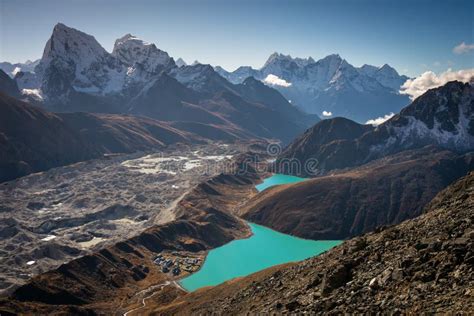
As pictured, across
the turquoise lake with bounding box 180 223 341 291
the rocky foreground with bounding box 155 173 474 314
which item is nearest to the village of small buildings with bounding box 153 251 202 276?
the turquoise lake with bounding box 180 223 341 291

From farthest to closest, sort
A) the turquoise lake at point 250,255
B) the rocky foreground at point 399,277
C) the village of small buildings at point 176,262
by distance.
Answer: the village of small buildings at point 176,262 < the turquoise lake at point 250,255 < the rocky foreground at point 399,277

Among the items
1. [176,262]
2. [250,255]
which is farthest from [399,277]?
[250,255]

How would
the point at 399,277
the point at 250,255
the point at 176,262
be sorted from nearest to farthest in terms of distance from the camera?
1. the point at 399,277
2. the point at 176,262
3. the point at 250,255

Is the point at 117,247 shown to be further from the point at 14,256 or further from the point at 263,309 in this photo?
the point at 263,309

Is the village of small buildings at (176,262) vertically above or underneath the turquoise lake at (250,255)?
above

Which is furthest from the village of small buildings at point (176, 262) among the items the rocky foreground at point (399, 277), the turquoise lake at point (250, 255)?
the rocky foreground at point (399, 277)

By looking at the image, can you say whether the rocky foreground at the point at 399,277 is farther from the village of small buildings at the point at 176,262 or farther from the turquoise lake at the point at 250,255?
the village of small buildings at the point at 176,262

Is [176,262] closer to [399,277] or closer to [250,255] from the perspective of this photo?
[250,255]
